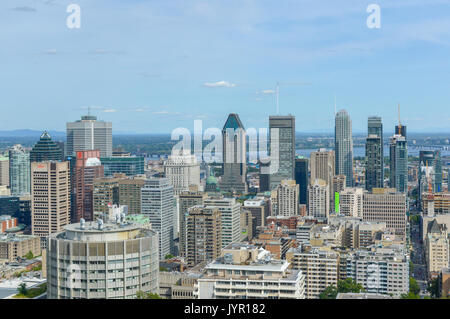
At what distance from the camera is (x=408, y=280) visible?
7.66 metres

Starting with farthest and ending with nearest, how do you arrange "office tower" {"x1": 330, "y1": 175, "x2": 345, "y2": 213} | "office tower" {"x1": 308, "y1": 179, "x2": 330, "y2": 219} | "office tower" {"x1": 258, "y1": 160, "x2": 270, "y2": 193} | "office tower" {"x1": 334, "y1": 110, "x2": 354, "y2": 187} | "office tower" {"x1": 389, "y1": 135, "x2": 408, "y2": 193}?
"office tower" {"x1": 389, "y1": 135, "x2": 408, "y2": 193} → "office tower" {"x1": 334, "y1": 110, "x2": 354, "y2": 187} → "office tower" {"x1": 258, "y1": 160, "x2": 270, "y2": 193} → "office tower" {"x1": 330, "y1": 175, "x2": 345, "y2": 213} → "office tower" {"x1": 308, "y1": 179, "x2": 330, "y2": 219}

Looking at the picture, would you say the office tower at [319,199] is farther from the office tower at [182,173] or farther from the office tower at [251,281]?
the office tower at [251,281]

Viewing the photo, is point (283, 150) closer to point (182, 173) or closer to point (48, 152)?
point (182, 173)

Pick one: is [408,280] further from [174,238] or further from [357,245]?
[174,238]

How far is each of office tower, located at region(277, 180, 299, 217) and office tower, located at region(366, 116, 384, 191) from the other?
3592 millimetres

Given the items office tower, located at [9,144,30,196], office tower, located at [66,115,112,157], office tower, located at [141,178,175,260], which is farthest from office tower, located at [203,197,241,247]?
office tower, located at [9,144,30,196]

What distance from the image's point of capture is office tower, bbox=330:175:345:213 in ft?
50.5

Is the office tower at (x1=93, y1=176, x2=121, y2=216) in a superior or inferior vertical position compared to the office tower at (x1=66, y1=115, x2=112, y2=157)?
inferior

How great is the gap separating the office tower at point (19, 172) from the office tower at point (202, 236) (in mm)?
6797

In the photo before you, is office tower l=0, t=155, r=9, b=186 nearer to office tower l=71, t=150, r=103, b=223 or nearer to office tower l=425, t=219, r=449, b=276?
office tower l=71, t=150, r=103, b=223

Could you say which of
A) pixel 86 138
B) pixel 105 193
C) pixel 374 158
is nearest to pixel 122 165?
pixel 86 138

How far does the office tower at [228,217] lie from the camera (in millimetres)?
10977

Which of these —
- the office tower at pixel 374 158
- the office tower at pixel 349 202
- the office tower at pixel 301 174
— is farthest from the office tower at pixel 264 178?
the office tower at pixel 374 158
